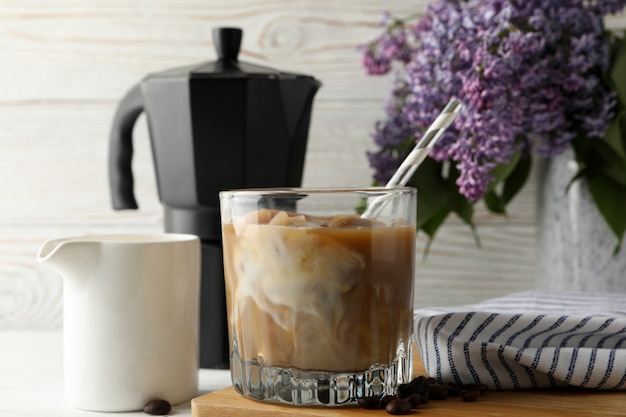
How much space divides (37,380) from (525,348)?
1.69ft

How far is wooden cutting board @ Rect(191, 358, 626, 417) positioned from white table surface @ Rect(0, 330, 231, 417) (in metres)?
0.09

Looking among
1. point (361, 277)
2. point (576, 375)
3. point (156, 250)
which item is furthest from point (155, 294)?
point (576, 375)

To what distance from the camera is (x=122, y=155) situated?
3.18ft

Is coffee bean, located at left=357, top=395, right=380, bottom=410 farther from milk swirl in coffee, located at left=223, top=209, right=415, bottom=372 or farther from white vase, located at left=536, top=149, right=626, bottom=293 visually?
white vase, located at left=536, top=149, right=626, bottom=293

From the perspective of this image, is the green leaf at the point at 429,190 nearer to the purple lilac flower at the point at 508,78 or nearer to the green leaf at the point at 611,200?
the purple lilac flower at the point at 508,78

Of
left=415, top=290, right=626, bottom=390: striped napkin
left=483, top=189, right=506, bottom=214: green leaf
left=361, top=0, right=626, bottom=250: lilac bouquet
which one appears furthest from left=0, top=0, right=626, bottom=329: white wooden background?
left=415, top=290, right=626, bottom=390: striped napkin

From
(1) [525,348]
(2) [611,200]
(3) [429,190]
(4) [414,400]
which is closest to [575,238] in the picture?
(2) [611,200]

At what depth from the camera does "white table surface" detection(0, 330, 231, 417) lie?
2.37 ft

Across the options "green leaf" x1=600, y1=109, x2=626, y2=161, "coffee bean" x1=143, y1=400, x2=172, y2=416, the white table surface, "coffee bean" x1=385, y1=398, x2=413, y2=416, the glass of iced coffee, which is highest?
"green leaf" x1=600, y1=109, x2=626, y2=161

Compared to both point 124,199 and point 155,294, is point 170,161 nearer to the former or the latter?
point 124,199

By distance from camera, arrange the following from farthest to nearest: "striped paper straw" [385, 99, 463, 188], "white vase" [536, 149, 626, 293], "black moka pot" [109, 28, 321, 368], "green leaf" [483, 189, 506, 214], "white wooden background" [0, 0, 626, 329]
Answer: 1. "white wooden background" [0, 0, 626, 329]
2. "green leaf" [483, 189, 506, 214]
3. "white vase" [536, 149, 626, 293]
4. "black moka pot" [109, 28, 321, 368]
5. "striped paper straw" [385, 99, 463, 188]

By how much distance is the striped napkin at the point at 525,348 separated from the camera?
2.09 ft

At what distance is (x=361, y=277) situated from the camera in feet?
1.98

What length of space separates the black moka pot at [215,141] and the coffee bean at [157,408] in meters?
0.19
